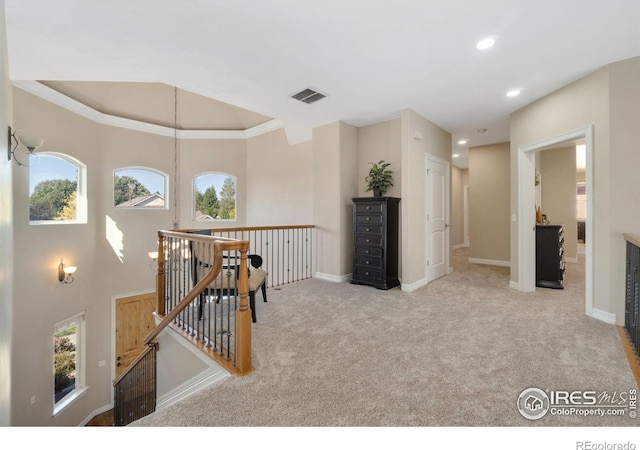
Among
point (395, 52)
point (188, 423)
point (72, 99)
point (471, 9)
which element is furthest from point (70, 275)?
point (471, 9)

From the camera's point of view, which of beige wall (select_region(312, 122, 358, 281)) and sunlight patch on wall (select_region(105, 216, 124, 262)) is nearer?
beige wall (select_region(312, 122, 358, 281))

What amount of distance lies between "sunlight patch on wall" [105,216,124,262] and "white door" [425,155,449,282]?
639cm

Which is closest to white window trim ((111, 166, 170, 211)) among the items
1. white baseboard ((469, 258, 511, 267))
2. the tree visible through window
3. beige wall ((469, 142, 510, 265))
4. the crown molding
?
the tree visible through window

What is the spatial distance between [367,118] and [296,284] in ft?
9.75

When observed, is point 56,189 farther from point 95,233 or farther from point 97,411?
point 97,411

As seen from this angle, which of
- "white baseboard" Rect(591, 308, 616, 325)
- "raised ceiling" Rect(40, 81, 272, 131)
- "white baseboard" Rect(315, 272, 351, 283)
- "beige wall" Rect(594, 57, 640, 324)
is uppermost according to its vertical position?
"raised ceiling" Rect(40, 81, 272, 131)

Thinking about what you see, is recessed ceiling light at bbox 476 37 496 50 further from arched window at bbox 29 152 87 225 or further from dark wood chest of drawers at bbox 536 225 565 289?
arched window at bbox 29 152 87 225

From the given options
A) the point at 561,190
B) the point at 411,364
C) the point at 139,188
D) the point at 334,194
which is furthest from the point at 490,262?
the point at 139,188

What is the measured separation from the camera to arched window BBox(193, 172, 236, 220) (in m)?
7.26

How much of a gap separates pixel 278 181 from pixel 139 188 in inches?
129

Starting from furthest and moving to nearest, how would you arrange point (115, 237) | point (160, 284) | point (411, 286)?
1. point (115, 237)
2. point (411, 286)
3. point (160, 284)

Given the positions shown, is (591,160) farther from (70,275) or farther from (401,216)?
(70,275)

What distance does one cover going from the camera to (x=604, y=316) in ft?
9.75

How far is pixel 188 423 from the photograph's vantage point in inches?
62.0
